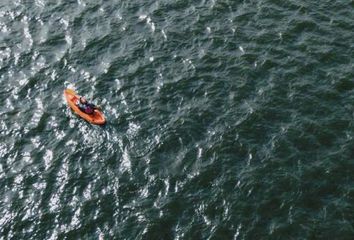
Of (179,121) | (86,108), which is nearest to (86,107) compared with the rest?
(86,108)

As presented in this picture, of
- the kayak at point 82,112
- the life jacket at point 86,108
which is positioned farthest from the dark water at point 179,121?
the life jacket at point 86,108

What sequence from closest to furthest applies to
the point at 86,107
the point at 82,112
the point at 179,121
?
the point at 179,121, the point at 86,107, the point at 82,112

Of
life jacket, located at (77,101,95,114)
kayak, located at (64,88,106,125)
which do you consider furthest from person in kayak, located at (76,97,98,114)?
kayak, located at (64,88,106,125)

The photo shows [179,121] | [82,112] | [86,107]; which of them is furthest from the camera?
[82,112]

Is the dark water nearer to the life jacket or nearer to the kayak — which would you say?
the kayak

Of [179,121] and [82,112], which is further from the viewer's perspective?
[82,112]

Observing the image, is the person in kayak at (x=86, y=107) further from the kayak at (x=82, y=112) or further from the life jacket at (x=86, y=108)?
the kayak at (x=82, y=112)

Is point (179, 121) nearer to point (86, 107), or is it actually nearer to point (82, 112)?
point (86, 107)

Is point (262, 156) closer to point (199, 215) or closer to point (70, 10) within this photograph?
point (199, 215)
